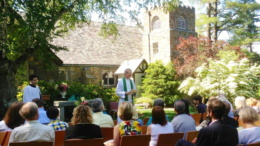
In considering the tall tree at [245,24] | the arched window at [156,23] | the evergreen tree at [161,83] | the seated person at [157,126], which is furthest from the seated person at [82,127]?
the tall tree at [245,24]

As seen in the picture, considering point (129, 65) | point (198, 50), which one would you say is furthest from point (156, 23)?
point (198, 50)

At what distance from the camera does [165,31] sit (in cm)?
2288

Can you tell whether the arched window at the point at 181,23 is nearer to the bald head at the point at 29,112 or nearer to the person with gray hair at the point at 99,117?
the person with gray hair at the point at 99,117

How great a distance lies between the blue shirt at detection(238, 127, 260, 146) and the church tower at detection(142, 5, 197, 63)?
18.6 metres

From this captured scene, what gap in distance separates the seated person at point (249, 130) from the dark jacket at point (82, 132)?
2.05 meters

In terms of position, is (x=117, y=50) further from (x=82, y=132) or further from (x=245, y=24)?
(x=82, y=132)

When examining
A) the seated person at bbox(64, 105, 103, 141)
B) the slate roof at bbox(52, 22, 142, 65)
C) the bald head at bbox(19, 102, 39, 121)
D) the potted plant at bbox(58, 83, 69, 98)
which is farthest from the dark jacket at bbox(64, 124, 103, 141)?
the slate roof at bbox(52, 22, 142, 65)

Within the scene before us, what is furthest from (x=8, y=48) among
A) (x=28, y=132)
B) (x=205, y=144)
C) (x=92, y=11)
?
(x=205, y=144)

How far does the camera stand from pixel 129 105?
4297 millimetres

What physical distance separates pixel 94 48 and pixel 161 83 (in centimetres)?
673

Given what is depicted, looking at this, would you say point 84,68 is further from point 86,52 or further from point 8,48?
point 8,48

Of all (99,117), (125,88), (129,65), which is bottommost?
(99,117)

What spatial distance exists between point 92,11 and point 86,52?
9.91 metres

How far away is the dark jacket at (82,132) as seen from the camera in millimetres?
3910
